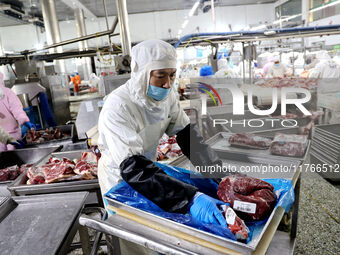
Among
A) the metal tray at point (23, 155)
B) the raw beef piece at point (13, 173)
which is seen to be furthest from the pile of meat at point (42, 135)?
the raw beef piece at point (13, 173)

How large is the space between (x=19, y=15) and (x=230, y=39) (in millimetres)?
12682

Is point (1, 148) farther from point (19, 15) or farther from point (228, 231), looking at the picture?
point (19, 15)

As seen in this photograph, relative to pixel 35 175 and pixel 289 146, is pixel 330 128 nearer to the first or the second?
pixel 289 146

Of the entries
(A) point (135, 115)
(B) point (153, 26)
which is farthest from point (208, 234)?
(B) point (153, 26)

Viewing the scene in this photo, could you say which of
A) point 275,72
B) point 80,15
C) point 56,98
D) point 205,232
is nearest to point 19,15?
point 80,15

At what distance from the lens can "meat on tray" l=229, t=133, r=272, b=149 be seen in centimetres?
231

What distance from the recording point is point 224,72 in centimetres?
682

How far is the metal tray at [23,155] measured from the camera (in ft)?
10.5

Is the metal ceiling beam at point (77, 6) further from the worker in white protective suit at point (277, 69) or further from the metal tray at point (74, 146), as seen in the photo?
the metal tray at point (74, 146)

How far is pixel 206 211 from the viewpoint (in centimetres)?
113

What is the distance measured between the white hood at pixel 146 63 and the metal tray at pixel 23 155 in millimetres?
1961

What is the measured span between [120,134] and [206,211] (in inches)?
24.3

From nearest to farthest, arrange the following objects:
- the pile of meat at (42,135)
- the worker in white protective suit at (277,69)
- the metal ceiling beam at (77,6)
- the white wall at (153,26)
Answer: the pile of meat at (42,135) < the worker in white protective suit at (277,69) < the metal ceiling beam at (77,6) < the white wall at (153,26)

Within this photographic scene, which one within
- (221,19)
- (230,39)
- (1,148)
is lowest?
(1,148)
